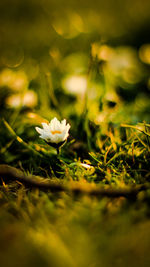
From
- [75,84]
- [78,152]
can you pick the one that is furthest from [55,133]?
[75,84]

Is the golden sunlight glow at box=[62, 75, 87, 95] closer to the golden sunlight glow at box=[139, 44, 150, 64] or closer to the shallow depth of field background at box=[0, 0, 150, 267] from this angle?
the shallow depth of field background at box=[0, 0, 150, 267]

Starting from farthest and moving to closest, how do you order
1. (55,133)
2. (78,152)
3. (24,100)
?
1. (24,100)
2. (78,152)
3. (55,133)

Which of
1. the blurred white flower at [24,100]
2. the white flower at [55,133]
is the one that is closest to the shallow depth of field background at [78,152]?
the blurred white flower at [24,100]

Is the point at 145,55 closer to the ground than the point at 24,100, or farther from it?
farther from it

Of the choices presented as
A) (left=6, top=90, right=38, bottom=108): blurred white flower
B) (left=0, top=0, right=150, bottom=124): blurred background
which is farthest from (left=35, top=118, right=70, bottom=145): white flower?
(left=6, top=90, right=38, bottom=108): blurred white flower

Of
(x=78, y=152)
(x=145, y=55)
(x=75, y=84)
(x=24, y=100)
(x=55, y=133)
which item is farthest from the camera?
(x=145, y=55)

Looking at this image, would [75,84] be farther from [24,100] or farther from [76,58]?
[76,58]

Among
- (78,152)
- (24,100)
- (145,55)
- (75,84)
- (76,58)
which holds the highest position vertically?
(76,58)

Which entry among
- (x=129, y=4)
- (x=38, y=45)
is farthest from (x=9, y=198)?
(x=129, y=4)
